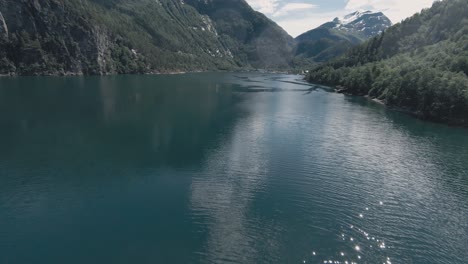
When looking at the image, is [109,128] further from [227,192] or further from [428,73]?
[428,73]

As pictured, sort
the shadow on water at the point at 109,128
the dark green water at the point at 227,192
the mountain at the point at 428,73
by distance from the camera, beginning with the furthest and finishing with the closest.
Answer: the mountain at the point at 428,73 < the shadow on water at the point at 109,128 < the dark green water at the point at 227,192

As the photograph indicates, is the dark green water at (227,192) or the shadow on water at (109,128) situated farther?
the shadow on water at (109,128)

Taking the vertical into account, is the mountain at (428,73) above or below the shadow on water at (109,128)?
above

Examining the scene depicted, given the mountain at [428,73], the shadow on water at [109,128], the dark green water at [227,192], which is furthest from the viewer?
the mountain at [428,73]

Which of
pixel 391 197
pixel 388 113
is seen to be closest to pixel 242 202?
pixel 391 197

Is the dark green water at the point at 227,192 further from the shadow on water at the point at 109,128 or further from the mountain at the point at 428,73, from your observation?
the mountain at the point at 428,73

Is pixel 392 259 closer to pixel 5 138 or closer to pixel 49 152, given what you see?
pixel 49 152

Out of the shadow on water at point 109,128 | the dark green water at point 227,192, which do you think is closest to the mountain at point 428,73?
the dark green water at point 227,192

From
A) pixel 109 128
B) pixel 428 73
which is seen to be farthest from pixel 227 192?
pixel 428 73
